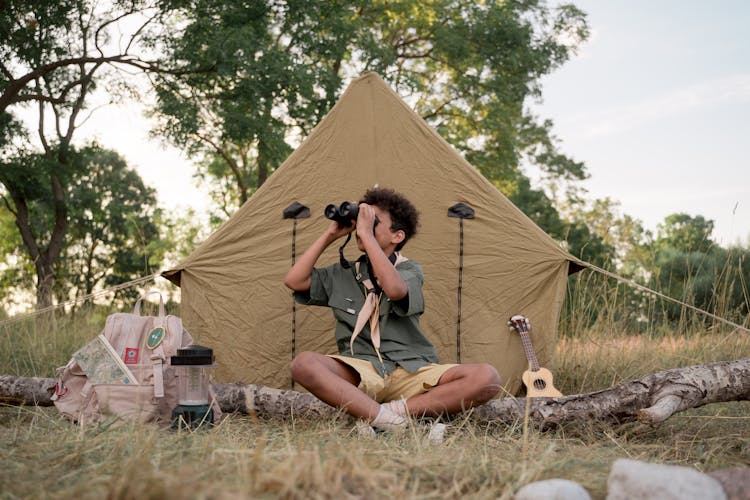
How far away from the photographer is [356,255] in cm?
359

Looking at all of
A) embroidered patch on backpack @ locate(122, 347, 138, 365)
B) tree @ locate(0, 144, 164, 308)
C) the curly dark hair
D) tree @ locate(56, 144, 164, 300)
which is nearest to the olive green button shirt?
the curly dark hair

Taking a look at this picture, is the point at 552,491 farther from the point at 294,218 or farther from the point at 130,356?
the point at 294,218

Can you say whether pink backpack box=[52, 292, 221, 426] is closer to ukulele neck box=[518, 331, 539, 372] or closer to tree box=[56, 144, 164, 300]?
ukulele neck box=[518, 331, 539, 372]

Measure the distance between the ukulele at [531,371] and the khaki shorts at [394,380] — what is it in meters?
0.84

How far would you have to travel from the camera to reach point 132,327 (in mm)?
2766

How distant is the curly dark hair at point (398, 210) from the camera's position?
2.94m

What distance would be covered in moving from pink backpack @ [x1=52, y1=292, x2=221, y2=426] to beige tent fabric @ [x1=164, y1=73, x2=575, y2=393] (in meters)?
0.73

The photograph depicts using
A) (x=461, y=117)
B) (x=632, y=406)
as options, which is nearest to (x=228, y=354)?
(x=632, y=406)

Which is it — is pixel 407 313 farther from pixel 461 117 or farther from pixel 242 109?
pixel 461 117

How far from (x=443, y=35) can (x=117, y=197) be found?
8.86m

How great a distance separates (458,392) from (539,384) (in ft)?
3.24

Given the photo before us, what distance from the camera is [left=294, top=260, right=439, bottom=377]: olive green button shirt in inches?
109

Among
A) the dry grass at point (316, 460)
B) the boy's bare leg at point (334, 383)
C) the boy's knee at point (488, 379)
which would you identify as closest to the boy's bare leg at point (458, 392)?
→ the boy's knee at point (488, 379)

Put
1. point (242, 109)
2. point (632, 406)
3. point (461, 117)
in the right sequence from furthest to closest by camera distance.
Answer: point (461, 117) < point (242, 109) < point (632, 406)
